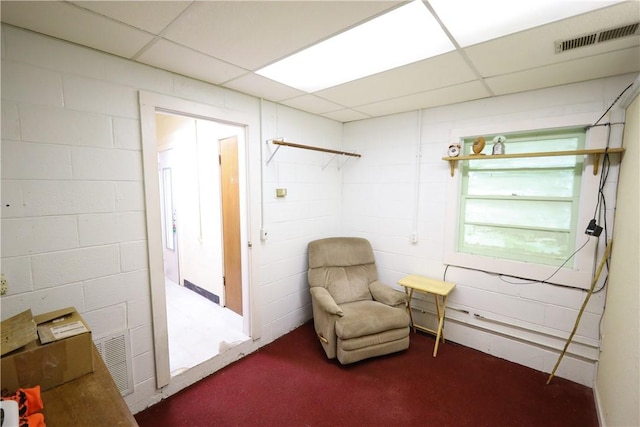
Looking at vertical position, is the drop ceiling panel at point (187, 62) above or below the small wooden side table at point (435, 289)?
above

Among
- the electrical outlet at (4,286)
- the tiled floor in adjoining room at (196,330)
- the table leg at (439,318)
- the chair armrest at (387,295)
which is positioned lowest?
the tiled floor in adjoining room at (196,330)

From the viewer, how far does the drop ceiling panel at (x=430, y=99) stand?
2340 mm

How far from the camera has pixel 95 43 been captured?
1.60 metres

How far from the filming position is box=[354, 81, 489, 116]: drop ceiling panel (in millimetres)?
2340

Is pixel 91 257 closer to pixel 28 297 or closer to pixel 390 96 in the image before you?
pixel 28 297

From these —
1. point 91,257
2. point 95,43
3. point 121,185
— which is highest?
point 95,43

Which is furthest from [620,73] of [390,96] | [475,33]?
[390,96]

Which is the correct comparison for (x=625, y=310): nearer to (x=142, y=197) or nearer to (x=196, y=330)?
(x=142, y=197)

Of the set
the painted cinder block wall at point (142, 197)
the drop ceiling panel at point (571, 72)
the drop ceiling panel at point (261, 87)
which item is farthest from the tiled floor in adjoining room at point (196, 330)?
the drop ceiling panel at point (571, 72)

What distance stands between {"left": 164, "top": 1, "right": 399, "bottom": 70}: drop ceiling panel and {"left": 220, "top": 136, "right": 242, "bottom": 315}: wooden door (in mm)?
1540

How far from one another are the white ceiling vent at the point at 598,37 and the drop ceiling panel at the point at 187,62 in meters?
1.98

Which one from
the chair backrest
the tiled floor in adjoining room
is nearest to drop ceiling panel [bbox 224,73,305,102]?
the chair backrest

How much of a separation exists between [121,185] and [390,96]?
2209 mm

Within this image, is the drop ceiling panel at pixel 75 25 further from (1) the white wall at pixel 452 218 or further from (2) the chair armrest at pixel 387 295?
(2) the chair armrest at pixel 387 295
